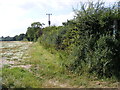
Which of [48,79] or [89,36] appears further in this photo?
[89,36]

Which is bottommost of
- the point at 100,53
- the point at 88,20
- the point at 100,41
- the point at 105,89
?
the point at 105,89

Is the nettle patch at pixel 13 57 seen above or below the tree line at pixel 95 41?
below

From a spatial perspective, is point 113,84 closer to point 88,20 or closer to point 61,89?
point 61,89

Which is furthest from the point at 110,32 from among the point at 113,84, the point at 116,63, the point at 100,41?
the point at 113,84

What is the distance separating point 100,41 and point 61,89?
2.43 m

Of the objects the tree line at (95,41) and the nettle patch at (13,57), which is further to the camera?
the nettle patch at (13,57)

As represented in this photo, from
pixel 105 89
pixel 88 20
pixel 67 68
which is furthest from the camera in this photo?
pixel 67 68

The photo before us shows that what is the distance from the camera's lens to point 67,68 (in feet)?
23.5

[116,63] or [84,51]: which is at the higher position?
[84,51]

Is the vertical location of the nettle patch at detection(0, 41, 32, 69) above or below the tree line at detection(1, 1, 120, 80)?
below

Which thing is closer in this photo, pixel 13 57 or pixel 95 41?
pixel 95 41

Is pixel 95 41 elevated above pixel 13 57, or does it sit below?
above

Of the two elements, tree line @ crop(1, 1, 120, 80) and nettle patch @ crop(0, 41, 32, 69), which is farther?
nettle patch @ crop(0, 41, 32, 69)

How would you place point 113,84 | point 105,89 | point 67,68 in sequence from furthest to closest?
1. point 67,68
2. point 113,84
3. point 105,89
